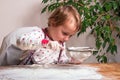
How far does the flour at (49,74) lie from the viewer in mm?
1100

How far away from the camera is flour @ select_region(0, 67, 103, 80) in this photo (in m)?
1.10

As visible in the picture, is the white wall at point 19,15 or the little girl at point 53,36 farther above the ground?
the white wall at point 19,15

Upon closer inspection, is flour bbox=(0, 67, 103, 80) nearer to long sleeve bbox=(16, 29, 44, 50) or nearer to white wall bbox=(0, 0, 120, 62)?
long sleeve bbox=(16, 29, 44, 50)

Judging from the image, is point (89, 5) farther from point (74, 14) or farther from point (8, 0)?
point (74, 14)

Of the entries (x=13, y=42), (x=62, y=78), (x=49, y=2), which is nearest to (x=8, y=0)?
(x=49, y=2)

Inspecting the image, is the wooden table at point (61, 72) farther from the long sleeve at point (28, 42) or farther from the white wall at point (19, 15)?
the white wall at point (19, 15)

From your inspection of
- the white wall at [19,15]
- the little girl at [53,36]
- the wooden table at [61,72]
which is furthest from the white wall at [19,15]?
the wooden table at [61,72]

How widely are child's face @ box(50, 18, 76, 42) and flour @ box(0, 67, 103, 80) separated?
25 cm

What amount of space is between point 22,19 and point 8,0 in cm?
25

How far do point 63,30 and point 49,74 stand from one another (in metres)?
0.37

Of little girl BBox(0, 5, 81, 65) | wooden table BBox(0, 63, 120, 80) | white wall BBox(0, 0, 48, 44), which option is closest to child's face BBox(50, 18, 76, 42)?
little girl BBox(0, 5, 81, 65)

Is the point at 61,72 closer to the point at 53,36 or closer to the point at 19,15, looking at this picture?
the point at 53,36

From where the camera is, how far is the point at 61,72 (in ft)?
3.94

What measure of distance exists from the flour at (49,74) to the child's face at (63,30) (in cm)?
25
